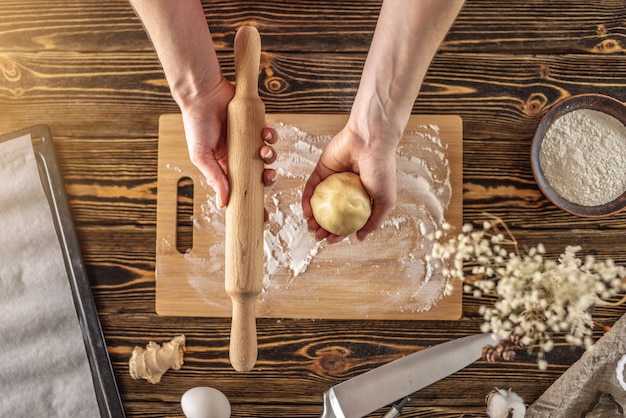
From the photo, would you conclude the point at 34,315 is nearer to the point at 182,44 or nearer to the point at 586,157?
the point at 182,44

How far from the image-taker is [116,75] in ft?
4.10

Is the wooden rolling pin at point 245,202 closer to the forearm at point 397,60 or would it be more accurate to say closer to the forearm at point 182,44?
the forearm at point 182,44

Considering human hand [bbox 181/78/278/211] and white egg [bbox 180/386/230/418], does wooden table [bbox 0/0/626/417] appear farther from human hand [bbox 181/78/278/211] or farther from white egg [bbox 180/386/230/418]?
human hand [bbox 181/78/278/211]

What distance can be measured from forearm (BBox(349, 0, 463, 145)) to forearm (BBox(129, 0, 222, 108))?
1.00 feet

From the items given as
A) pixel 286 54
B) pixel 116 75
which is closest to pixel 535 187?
pixel 286 54

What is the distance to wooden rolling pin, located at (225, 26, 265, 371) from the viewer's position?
0.88 metres

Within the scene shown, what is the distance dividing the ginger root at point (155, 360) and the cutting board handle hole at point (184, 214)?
0.22 m

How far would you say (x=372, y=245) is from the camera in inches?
47.1

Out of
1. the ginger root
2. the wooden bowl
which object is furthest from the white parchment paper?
the wooden bowl

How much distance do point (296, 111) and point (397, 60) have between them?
37 cm

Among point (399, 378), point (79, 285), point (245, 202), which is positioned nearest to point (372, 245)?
point (399, 378)

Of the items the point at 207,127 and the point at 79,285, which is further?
the point at 79,285

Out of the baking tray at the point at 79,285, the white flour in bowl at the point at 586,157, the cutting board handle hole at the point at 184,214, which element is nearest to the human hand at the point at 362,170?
the cutting board handle hole at the point at 184,214

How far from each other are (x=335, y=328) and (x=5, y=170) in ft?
2.83
